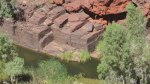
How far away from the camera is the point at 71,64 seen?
2316cm

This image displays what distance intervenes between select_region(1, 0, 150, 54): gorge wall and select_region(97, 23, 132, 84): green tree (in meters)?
7.39

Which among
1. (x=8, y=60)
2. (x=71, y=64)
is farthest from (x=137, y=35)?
(x=71, y=64)

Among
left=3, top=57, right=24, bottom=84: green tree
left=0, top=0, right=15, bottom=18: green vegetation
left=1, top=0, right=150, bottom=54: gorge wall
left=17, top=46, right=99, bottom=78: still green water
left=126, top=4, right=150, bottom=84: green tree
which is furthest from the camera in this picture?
left=0, top=0, right=15, bottom=18: green vegetation

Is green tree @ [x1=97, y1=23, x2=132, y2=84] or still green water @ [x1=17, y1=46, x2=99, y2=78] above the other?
green tree @ [x1=97, y1=23, x2=132, y2=84]

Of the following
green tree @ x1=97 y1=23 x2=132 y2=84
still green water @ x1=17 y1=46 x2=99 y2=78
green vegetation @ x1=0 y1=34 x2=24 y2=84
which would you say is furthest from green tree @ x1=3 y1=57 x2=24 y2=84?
green tree @ x1=97 y1=23 x2=132 y2=84

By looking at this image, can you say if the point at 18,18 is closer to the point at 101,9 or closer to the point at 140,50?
the point at 101,9

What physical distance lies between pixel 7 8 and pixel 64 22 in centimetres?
548

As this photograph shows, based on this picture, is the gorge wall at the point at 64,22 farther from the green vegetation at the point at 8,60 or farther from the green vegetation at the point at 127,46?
the green vegetation at the point at 127,46

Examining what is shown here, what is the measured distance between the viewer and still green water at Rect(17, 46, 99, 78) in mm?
22047

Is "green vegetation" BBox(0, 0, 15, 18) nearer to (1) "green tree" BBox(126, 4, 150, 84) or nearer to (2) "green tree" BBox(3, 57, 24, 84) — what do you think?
(2) "green tree" BBox(3, 57, 24, 84)

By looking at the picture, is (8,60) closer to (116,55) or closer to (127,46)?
(116,55)

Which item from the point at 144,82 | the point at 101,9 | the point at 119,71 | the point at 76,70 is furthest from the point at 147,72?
the point at 101,9

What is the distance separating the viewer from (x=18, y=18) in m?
26.8

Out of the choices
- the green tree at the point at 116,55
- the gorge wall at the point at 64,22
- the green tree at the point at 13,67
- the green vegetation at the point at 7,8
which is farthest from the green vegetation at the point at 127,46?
the green vegetation at the point at 7,8
